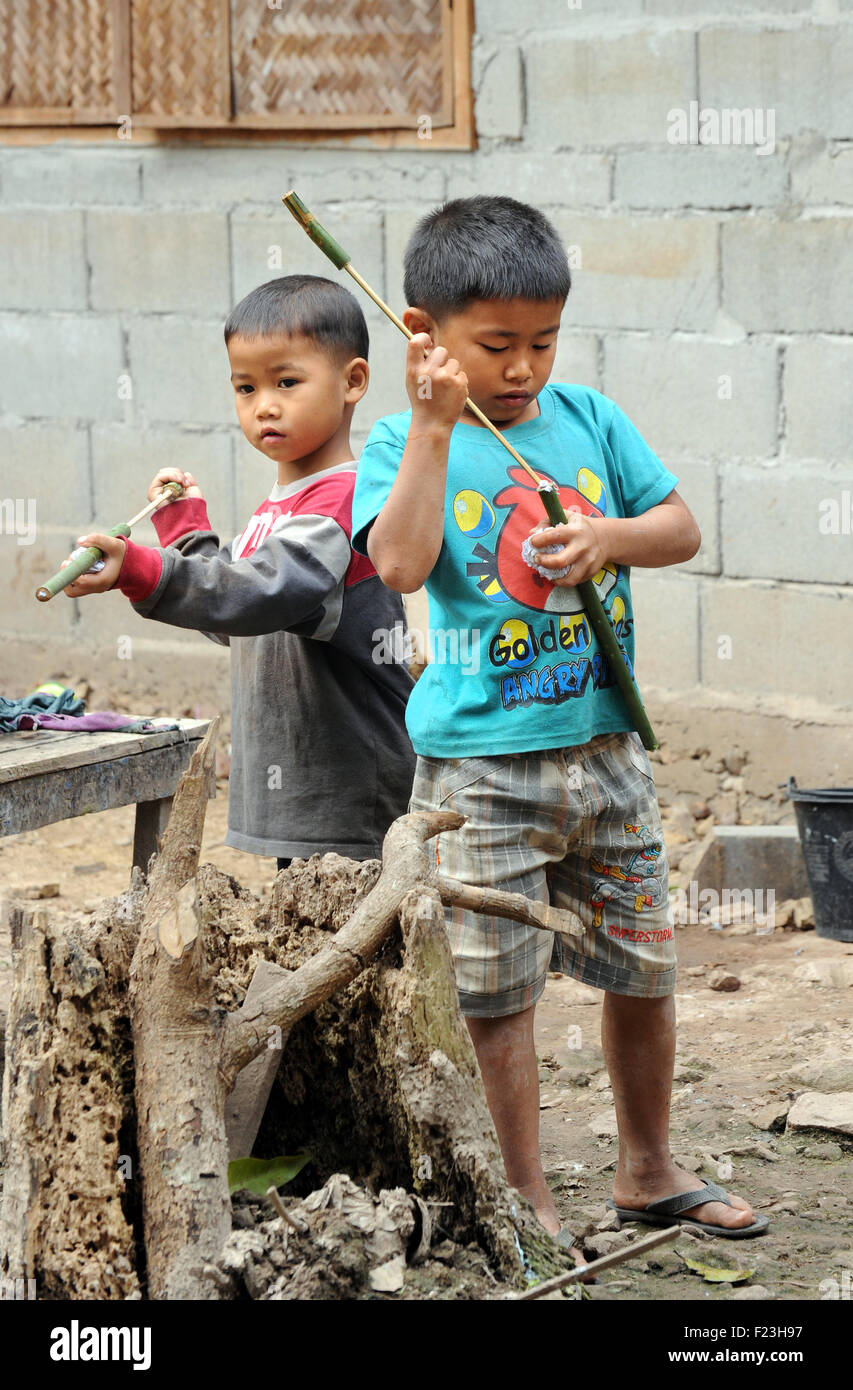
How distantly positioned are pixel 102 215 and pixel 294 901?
395 centimetres

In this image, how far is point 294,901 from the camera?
231cm

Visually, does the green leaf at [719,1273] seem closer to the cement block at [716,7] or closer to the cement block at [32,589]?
the cement block at [716,7]

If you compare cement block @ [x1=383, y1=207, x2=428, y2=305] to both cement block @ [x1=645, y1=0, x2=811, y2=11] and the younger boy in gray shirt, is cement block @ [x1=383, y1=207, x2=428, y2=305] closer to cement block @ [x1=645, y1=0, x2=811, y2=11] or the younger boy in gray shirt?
cement block @ [x1=645, y1=0, x2=811, y2=11]

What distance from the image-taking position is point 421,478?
2141mm

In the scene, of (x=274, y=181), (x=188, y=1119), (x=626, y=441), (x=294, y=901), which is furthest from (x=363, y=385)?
(x=274, y=181)

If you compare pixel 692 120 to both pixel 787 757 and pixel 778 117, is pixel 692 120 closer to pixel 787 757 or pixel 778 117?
pixel 778 117

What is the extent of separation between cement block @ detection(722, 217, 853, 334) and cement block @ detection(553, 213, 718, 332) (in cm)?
7

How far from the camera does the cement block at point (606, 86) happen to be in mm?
4445

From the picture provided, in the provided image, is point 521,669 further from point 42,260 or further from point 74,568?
point 42,260

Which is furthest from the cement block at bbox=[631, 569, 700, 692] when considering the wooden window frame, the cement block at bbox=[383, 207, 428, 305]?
the wooden window frame

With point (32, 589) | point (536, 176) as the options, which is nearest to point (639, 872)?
point (536, 176)

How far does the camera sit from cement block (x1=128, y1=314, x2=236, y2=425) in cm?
543

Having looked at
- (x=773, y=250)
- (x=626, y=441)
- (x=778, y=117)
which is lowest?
(x=626, y=441)

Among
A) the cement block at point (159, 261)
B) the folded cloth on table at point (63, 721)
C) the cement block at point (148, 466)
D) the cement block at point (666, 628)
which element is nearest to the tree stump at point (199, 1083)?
the folded cloth on table at point (63, 721)
